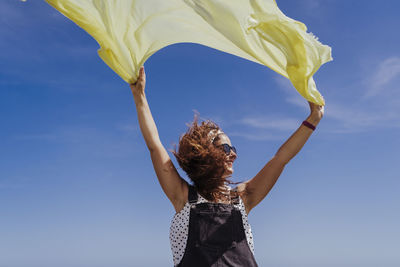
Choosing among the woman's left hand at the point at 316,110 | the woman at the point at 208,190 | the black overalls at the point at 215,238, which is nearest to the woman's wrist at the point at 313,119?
the woman's left hand at the point at 316,110

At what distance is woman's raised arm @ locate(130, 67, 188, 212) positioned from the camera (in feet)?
11.9

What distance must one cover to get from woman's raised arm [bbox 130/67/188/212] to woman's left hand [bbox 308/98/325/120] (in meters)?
1.48

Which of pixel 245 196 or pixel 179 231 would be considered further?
pixel 245 196

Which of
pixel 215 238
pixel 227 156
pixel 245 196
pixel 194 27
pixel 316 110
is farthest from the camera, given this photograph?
pixel 194 27

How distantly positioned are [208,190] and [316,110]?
4.57 feet

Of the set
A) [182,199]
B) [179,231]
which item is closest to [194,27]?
[182,199]

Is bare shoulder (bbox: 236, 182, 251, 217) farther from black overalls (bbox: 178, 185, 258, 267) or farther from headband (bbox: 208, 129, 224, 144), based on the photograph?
headband (bbox: 208, 129, 224, 144)

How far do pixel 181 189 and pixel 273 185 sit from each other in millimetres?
913

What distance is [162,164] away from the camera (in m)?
3.63

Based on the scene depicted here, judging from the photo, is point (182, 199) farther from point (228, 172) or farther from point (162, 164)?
point (228, 172)

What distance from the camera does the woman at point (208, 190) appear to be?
3594 mm

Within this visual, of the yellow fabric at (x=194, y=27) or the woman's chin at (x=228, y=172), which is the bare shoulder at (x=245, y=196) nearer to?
the woman's chin at (x=228, y=172)

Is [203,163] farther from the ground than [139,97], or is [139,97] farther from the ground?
[139,97]

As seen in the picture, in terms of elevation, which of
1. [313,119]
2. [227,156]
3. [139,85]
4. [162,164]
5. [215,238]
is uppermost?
[139,85]
